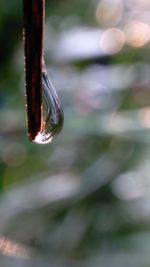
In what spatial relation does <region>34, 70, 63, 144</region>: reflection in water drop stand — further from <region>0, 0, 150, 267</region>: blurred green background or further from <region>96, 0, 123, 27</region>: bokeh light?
<region>96, 0, 123, 27</region>: bokeh light

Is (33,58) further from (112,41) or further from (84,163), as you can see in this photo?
(112,41)

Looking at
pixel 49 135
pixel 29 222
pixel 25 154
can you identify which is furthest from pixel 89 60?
pixel 49 135

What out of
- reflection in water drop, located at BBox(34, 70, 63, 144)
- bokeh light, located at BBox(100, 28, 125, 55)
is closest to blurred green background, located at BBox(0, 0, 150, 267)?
bokeh light, located at BBox(100, 28, 125, 55)

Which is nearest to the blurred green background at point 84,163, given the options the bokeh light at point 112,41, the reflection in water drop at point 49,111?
the bokeh light at point 112,41

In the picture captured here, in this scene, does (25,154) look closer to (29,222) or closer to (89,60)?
(29,222)

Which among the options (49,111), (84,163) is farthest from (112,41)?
(49,111)

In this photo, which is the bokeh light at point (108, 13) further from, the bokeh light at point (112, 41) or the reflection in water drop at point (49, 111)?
the reflection in water drop at point (49, 111)
